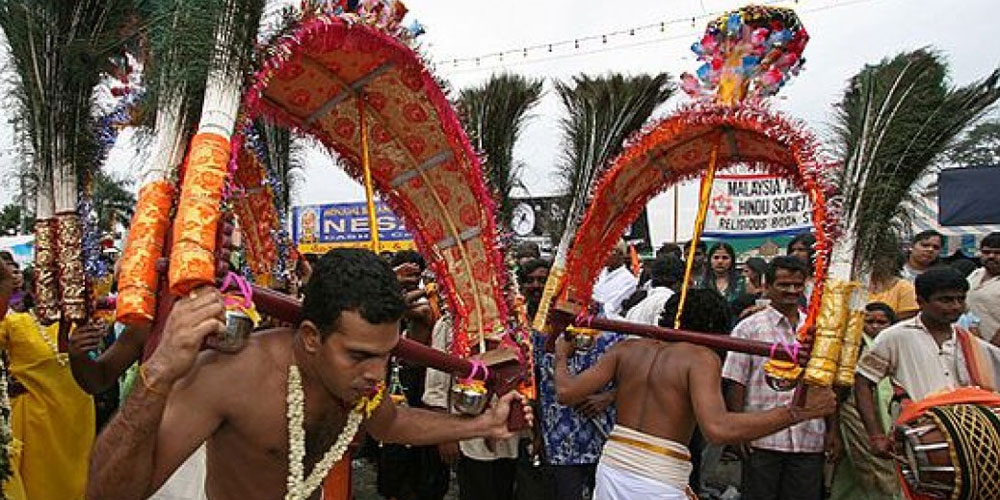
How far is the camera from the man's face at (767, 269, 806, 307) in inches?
205

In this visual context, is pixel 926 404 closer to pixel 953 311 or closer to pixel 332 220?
pixel 953 311

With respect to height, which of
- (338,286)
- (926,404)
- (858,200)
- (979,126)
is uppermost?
(979,126)

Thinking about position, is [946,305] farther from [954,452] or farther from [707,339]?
[954,452]

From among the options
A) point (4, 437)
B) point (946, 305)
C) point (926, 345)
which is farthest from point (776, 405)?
point (4, 437)

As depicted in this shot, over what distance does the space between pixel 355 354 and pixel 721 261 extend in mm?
5694

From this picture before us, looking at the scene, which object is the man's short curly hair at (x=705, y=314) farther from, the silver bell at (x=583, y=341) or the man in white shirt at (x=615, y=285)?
the man in white shirt at (x=615, y=285)

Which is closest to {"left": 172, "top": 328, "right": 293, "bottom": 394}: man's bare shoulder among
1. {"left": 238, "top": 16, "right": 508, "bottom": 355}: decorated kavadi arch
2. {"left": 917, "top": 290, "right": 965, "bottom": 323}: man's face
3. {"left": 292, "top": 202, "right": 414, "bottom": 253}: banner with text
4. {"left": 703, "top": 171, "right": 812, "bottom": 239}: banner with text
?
{"left": 238, "top": 16, "right": 508, "bottom": 355}: decorated kavadi arch

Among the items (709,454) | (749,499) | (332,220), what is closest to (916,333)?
(749,499)

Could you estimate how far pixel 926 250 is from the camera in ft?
22.2

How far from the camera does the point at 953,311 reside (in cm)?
450

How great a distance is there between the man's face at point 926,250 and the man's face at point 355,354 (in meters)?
5.62

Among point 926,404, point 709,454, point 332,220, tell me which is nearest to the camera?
point 926,404

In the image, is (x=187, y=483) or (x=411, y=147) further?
(x=411, y=147)

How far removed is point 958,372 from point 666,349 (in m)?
1.33
